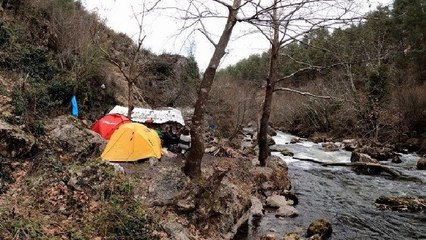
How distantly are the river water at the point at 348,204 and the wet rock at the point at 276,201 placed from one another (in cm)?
57

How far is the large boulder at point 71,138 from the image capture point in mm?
9500

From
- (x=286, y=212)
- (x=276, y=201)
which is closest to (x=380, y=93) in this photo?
(x=276, y=201)

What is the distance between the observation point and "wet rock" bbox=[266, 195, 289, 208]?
441 inches

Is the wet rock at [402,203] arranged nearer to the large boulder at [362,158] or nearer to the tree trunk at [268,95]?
the tree trunk at [268,95]

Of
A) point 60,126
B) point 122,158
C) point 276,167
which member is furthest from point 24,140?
point 276,167

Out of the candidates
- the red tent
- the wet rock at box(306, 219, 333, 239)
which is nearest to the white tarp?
the red tent

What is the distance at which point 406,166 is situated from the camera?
18.5m

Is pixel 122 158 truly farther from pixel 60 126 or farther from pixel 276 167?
pixel 276 167

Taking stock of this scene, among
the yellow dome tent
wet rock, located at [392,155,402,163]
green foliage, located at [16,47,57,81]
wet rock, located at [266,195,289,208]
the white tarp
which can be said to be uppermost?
green foliage, located at [16,47,57,81]

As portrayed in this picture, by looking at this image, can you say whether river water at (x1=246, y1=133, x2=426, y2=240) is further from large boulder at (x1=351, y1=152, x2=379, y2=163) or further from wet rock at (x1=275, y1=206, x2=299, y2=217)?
large boulder at (x1=351, y1=152, x2=379, y2=163)

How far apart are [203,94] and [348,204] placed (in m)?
6.74

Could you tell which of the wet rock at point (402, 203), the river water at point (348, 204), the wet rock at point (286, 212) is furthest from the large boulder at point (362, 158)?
the wet rock at point (286, 212)

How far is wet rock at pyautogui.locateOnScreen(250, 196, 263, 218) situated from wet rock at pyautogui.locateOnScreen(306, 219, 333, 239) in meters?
1.67

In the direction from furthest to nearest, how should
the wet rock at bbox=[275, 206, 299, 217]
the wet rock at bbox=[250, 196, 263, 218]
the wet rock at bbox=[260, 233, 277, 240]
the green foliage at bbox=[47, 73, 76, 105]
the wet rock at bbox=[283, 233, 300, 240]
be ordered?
the green foliage at bbox=[47, 73, 76, 105] → the wet rock at bbox=[275, 206, 299, 217] → the wet rock at bbox=[250, 196, 263, 218] → the wet rock at bbox=[283, 233, 300, 240] → the wet rock at bbox=[260, 233, 277, 240]
